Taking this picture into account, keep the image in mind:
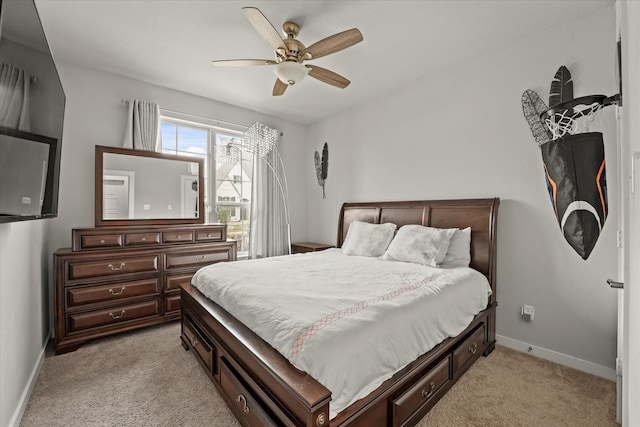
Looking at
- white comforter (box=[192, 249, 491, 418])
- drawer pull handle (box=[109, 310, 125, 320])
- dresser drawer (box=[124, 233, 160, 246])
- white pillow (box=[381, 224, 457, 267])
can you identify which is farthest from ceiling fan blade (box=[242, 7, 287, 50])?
drawer pull handle (box=[109, 310, 125, 320])

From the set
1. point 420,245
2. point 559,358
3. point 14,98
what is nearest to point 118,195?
point 14,98

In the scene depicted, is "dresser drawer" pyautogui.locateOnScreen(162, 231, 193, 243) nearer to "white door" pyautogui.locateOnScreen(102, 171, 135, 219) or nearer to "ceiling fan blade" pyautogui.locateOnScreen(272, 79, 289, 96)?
"white door" pyautogui.locateOnScreen(102, 171, 135, 219)

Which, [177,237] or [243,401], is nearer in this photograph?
[243,401]

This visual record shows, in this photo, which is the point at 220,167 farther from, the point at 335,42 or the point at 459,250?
the point at 459,250

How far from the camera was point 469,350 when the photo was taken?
215 cm

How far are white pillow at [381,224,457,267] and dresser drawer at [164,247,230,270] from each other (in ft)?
6.32

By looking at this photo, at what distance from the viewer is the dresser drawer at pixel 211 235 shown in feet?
11.1

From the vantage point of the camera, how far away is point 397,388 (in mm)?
1407

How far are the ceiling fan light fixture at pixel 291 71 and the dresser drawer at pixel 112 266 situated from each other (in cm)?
225

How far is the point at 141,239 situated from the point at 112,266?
0.36m

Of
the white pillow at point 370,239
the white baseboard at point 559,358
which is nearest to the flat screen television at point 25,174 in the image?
the white pillow at point 370,239

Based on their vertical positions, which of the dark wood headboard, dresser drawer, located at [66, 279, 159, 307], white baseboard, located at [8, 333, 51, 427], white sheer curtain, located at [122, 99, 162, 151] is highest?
white sheer curtain, located at [122, 99, 162, 151]

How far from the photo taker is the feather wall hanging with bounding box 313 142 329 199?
459 centimetres

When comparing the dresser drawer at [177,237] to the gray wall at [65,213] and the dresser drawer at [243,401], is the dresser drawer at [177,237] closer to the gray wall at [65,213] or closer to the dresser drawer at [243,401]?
the gray wall at [65,213]
